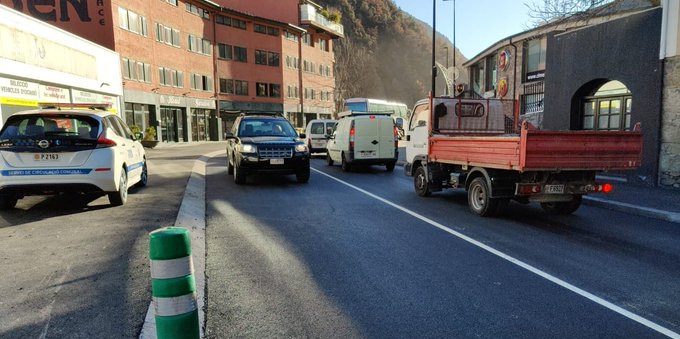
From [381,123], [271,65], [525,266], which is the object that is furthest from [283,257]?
[271,65]

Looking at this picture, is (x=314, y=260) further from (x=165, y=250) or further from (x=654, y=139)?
(x=654, y=139)

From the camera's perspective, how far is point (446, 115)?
1042 cm

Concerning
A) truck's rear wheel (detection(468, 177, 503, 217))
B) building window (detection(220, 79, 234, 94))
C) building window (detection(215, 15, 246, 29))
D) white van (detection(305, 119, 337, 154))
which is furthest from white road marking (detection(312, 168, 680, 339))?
building window (detection(215, 15, 246, 29))

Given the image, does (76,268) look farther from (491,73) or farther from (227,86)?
(227,86)

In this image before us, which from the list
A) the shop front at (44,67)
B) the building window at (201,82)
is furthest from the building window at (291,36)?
the shop front at (44,67)

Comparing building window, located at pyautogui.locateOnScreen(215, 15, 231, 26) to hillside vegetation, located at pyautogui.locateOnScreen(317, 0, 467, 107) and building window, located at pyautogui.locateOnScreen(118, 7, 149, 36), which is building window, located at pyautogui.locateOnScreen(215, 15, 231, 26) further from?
hillside vegetation, located at pyautogui.locateOnScreen(317, 0, 467, 107)

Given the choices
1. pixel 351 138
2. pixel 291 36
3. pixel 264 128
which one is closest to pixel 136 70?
pixel 291 36

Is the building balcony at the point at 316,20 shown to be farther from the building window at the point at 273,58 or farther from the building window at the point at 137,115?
the building window at the point at 137,115

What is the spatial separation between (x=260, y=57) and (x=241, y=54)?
2675 millimetres

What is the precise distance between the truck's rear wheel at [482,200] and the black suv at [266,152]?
197 inches

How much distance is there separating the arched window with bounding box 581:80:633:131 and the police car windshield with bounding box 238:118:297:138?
9.93m

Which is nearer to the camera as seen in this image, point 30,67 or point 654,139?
point 654,139

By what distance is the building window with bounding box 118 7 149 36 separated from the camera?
33.2 m

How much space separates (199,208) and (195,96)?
38.4 metres
